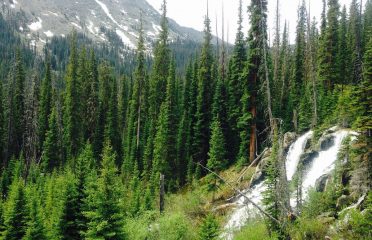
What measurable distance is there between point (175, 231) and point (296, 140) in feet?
51.1

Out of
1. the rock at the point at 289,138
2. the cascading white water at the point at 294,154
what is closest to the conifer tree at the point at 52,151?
the rock at the point at 289,138

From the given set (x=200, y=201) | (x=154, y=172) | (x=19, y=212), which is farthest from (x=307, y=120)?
(x=19, y=212)

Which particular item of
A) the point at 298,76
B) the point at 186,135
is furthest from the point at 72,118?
the point at 298,76

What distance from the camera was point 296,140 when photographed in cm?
3300

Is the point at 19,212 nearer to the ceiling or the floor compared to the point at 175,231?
nearer to the ceiling

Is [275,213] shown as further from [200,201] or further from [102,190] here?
[200,201]

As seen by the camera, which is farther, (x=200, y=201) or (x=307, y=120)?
(x=307, y=120)

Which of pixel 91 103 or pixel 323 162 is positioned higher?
pixel 91 103

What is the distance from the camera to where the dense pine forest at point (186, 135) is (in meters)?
18.0

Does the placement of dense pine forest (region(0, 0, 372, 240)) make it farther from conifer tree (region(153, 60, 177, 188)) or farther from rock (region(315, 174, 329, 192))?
rock (region(315, 174, 329, 192))

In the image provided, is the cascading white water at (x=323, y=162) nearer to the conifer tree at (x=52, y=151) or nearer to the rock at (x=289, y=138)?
the rock at (x=289, y=138)

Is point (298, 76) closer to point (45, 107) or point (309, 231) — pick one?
point (309, 231)

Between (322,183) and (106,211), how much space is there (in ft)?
47.3

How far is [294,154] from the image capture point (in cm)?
3134
